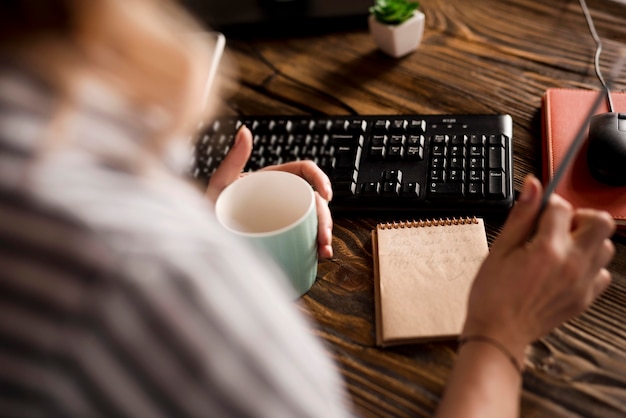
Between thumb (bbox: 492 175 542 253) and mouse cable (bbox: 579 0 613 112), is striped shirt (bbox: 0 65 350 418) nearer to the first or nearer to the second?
thumb (bbox: 492 175 542 253)

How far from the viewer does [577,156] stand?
0.76 m

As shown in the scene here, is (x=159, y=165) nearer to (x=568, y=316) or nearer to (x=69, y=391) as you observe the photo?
(x=69, y=391)

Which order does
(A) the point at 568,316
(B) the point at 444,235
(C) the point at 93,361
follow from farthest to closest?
(B) the point at 444,235
(A) the point at 568,316
(C) the point at 93,361

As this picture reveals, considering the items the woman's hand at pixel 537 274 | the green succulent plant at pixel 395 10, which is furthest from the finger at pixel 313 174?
the green succulent plant at pixel 395 10

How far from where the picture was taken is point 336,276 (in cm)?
73

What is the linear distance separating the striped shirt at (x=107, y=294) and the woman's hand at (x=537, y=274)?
0.23 metres

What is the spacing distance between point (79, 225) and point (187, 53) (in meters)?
0.17

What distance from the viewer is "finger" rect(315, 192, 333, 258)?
72 cm

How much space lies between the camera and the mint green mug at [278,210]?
0.66 m

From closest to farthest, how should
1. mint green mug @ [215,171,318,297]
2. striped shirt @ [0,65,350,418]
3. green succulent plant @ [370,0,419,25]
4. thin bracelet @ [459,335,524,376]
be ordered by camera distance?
striped shirt @ [0,65,350,418]
thin bracelet @ [459,335,524,376]
mint green mug @ [215,171,318,297]
green succulent plant @ [370,0,419,25]

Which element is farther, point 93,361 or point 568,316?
point 568,316

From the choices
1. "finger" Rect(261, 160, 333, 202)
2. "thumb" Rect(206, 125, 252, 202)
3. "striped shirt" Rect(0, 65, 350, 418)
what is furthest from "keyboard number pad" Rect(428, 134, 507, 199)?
"striped shirt" Rect(0, 65, 350, 418)

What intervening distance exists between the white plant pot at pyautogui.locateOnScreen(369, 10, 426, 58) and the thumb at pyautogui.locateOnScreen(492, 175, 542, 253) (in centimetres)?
51

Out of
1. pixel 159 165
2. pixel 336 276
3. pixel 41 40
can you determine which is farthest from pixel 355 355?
pixel 41 40
